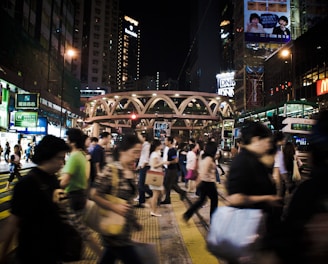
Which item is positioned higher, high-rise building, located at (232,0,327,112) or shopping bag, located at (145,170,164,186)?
high-rise building, located at (232,0,327,112)

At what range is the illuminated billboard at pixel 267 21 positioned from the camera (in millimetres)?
49781

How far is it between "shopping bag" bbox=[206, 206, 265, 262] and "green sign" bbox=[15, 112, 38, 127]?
24.7 metres

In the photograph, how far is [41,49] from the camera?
38.0 metres

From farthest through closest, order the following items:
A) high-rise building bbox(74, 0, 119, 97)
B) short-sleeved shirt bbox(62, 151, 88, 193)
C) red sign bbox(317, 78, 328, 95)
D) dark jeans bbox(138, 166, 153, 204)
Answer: high-rise building bbox(74, 0, 119, 97), red sign bbox(317, 78, 328, 95), dark jeans bbox(138, 166, 153, 204), short-sleeved shirt bbox(62, 151, 88, 193)

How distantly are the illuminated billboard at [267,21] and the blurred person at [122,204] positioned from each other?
170 ft

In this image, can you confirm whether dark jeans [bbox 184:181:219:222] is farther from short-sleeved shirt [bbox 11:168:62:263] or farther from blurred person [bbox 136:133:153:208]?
short-sleeved shirt [bbox 11:168:62:263]

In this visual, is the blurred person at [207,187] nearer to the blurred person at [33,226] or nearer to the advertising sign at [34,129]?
the blurred person at [33,226]

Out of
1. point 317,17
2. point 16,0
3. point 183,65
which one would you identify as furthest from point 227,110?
point 183,65

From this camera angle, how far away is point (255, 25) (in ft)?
167

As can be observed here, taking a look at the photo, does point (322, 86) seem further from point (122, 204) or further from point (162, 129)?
point (122, 204)

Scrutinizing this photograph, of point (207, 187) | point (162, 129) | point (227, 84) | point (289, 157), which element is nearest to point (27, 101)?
point (162, 129)

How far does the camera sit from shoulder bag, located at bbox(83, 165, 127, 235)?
8.64 ft

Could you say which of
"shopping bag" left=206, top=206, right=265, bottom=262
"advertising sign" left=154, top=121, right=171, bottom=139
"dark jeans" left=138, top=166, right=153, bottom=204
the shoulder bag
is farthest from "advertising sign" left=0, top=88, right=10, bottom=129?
"shopping bag" left=206, top=206, right=265, bottom=262

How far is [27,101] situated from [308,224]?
1026 inches
